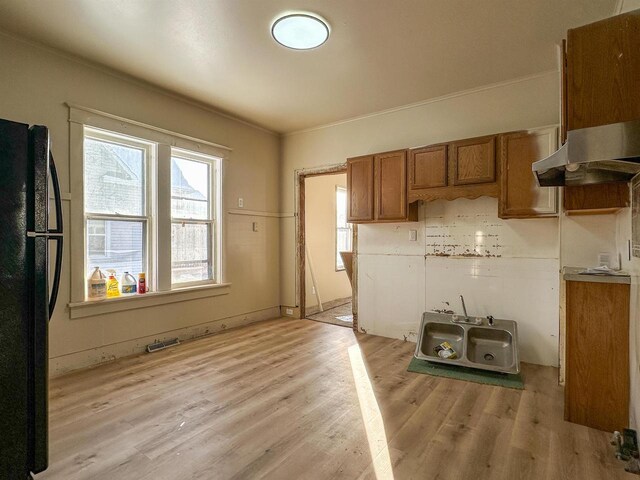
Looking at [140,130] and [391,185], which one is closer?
[140,130]

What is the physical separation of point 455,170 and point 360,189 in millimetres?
1091

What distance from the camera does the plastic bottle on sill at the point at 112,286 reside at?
10.6ft

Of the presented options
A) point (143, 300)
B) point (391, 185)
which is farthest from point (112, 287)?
point (391, 185)

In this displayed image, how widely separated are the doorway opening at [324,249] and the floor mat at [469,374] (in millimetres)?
1619

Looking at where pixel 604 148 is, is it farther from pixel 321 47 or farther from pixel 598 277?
pixel 321 47

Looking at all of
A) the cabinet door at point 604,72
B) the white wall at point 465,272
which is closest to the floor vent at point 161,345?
the white wall at point 465,272

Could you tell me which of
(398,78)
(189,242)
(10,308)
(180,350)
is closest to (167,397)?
(180,350)

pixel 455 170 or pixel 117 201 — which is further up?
pixel 455 170

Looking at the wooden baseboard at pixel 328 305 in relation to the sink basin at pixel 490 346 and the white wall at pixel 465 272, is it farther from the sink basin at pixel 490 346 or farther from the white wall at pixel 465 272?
the sink basin at pixel 490 346

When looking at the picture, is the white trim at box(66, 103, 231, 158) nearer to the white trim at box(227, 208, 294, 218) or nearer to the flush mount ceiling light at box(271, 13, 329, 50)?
the white trim at box(227, 208, 294, 218)

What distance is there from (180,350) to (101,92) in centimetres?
265

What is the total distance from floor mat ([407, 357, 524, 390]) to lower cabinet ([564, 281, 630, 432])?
0.56 meters

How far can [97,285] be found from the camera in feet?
10.1

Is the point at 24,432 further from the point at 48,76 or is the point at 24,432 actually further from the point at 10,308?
the point at 48,76
